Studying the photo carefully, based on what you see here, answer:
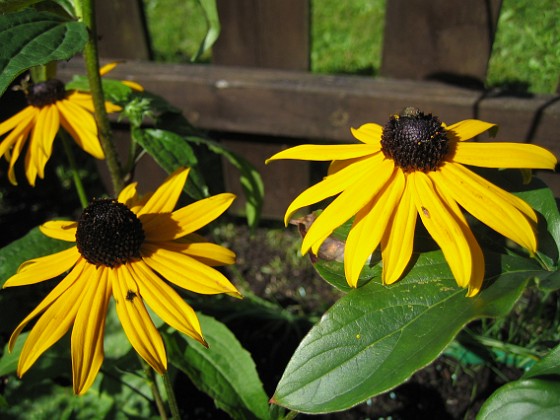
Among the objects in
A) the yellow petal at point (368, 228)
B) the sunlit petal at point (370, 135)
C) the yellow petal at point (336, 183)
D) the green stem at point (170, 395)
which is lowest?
the green stem at point (170, 395)

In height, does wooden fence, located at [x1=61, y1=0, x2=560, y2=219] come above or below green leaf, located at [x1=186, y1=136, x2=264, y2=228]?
above

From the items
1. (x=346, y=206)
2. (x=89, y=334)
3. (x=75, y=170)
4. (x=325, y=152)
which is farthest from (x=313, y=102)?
(x=89, y=334)

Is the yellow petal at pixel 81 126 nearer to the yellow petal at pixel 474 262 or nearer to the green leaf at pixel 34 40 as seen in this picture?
the green leaf at pixel 34 40

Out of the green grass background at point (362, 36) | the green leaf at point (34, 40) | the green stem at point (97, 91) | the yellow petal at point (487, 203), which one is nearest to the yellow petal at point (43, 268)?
the green stem at point (97, 91)

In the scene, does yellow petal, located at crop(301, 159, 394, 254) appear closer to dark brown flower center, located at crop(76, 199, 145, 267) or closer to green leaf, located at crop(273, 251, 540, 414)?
green leaf, located at crop(273, 251, 540, 414)

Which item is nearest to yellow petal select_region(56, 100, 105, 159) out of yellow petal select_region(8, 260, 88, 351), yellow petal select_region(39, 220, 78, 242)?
yellow petal select_region(39, 220, 78, 242)

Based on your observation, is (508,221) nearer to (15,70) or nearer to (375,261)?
(375,261)
